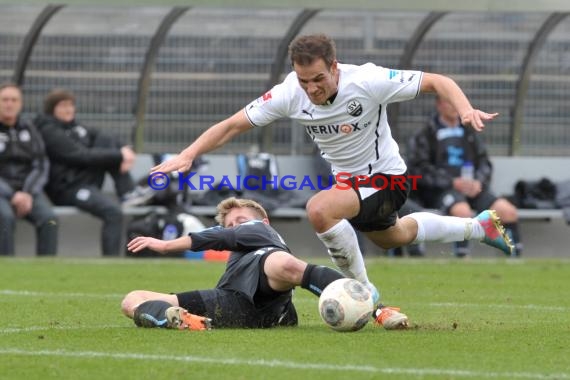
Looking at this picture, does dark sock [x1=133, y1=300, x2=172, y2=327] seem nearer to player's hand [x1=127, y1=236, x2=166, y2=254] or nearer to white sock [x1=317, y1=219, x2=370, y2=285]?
player's hand [x1=127, y1=236, x2=166, y2=254]

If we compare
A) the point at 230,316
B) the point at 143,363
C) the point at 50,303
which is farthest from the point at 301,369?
the point at 50,303

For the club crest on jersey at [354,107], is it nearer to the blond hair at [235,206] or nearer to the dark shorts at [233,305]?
the blond hair at [235,206]

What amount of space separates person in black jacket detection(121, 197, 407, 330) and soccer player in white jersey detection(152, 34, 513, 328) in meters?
0.48

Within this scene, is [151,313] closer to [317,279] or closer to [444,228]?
[317,279]

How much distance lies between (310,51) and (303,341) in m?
1.85

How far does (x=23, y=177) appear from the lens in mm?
15531

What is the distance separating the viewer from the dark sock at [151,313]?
7629 mm

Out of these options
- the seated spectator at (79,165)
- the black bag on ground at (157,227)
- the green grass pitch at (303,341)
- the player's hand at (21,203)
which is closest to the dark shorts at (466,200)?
the black bag on ground at (157,227)

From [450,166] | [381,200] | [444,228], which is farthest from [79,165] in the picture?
[381,200]

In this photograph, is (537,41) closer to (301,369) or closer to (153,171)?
(153,171)

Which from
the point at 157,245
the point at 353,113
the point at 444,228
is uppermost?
the point at 353,113

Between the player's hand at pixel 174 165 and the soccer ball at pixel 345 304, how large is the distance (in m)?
1.22

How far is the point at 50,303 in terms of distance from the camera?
987cm

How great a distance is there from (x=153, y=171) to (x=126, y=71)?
9.34 meters
